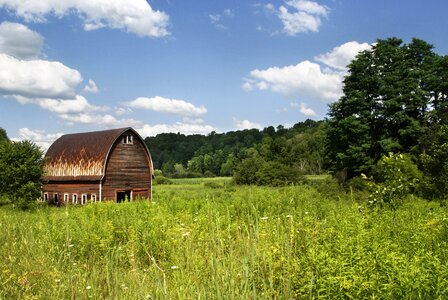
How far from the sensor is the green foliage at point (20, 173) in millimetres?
28625

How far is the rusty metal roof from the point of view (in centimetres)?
3219

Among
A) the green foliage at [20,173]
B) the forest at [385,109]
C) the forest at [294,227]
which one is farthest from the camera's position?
the forest at [385,109]

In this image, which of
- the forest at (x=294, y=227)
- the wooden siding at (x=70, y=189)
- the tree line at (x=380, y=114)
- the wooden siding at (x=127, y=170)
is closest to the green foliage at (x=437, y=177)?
the forest at (x=294, y=227)

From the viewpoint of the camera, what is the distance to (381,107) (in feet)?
122

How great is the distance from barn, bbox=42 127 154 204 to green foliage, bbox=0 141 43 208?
2.27 m

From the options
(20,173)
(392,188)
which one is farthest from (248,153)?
(392,188)

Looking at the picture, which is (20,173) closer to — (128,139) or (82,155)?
(82,155)

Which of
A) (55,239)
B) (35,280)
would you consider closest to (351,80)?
(55,239)

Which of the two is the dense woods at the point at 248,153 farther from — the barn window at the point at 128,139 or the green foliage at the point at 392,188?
the green foliage at the point at 392,188

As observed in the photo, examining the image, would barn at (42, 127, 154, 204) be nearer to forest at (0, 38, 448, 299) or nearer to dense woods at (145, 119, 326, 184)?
forest at (0, 38, 448, 299)

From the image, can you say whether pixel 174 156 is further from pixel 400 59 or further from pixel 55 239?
pixel 55 239

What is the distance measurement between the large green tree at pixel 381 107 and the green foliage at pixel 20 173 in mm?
25962

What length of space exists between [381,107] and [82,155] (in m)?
28.2

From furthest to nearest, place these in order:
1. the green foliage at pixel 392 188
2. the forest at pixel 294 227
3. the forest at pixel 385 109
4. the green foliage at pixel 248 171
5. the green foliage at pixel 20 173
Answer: the green foliage at pixel 248 171 < the forest at pixel 385 109 < the green foliage at pixel 20 173 < the green foliage at pixel 392 188 < the forest at pixel 294 227
